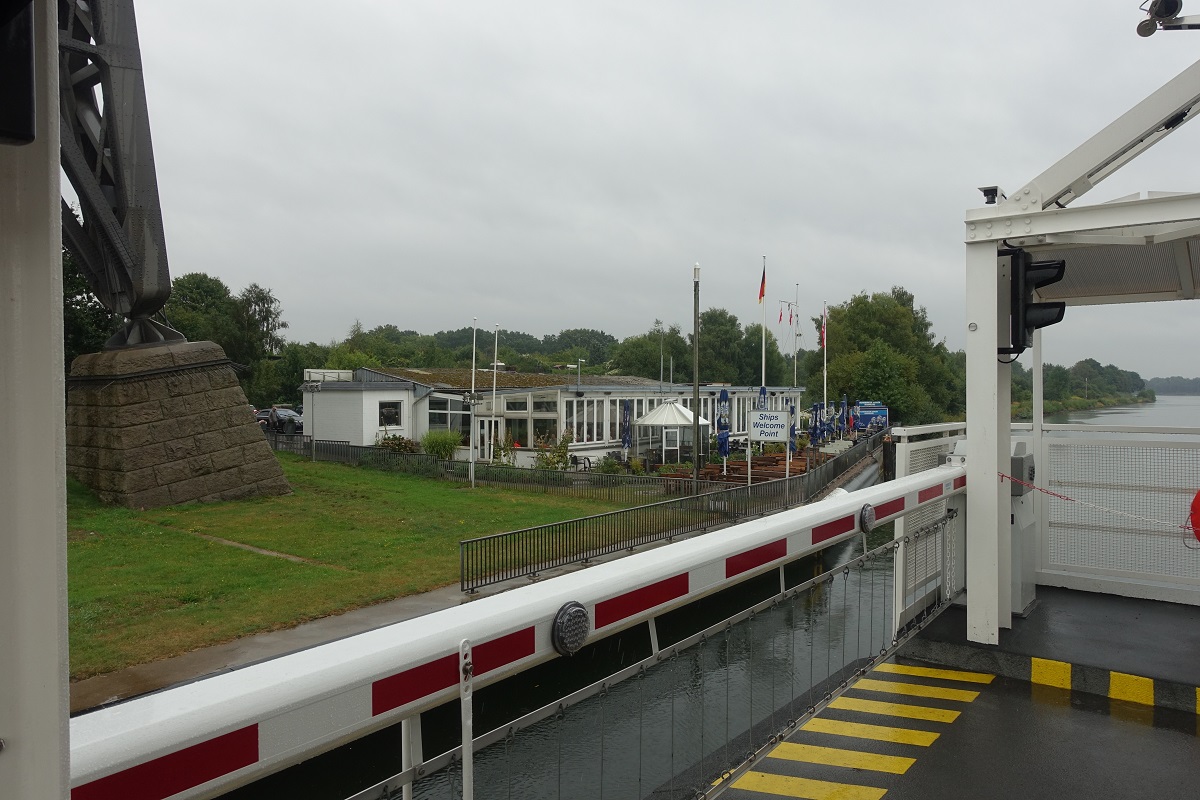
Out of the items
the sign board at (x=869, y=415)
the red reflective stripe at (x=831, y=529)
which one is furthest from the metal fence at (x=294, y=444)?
the red reflective stripe at (x=831, y=529)

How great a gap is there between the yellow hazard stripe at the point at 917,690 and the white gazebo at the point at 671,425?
69.2ft

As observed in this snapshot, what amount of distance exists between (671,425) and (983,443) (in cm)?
2778

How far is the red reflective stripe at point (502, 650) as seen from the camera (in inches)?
72.2

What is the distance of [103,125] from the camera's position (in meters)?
21.2

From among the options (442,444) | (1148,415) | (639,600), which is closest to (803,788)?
(639,600)

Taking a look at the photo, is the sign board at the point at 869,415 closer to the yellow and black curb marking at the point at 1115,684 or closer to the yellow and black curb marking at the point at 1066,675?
the yellow and black curb marking at the point at 1066,675

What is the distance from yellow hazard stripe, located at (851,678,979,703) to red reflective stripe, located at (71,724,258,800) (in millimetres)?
3709

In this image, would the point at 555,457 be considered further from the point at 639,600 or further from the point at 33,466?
the point at 33,466

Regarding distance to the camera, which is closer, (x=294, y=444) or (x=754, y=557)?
(x=754, y=557)

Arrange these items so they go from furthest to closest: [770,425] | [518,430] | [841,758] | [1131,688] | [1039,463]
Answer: [518,430], [770,425], [1039,463], [1131,688], [841,758]

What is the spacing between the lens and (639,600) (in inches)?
92.0

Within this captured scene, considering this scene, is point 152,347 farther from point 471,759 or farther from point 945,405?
point 945,405

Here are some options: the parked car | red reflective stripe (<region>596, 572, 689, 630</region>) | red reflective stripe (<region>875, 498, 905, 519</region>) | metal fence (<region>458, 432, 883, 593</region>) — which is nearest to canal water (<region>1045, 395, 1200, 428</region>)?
red reflective stripe (<region>875, 498, 905, 519</region>)

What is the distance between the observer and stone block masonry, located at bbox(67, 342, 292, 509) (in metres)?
22.5
